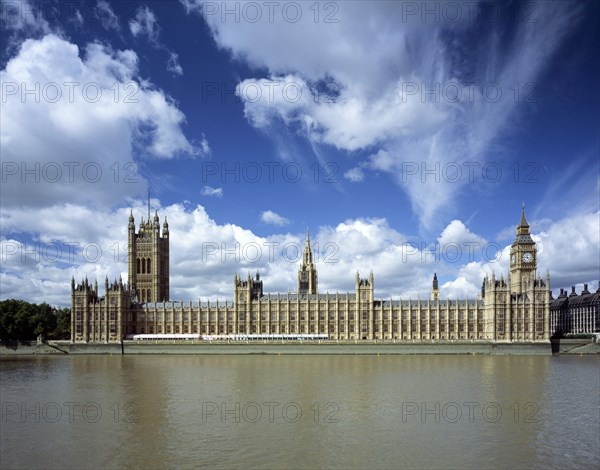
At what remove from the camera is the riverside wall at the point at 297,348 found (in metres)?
98.2

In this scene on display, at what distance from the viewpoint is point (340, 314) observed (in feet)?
372

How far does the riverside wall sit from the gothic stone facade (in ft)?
18.8

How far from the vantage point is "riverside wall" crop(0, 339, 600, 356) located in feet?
322

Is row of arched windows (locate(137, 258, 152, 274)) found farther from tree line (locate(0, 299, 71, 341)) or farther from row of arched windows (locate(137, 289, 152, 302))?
tree line (locate(0, 299, 71, 341))

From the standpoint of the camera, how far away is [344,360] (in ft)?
284

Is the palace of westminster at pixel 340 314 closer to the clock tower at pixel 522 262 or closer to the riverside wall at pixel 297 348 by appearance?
the clock tower at pixel 522 262

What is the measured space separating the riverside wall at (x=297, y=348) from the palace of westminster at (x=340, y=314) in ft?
16.9

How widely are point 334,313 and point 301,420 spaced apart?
76342 mm

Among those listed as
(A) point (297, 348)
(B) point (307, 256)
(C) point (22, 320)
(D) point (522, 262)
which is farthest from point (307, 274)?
(C) point (22, 320)

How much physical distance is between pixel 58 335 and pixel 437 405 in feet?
340

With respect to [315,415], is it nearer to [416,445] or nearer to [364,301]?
[416,445]
